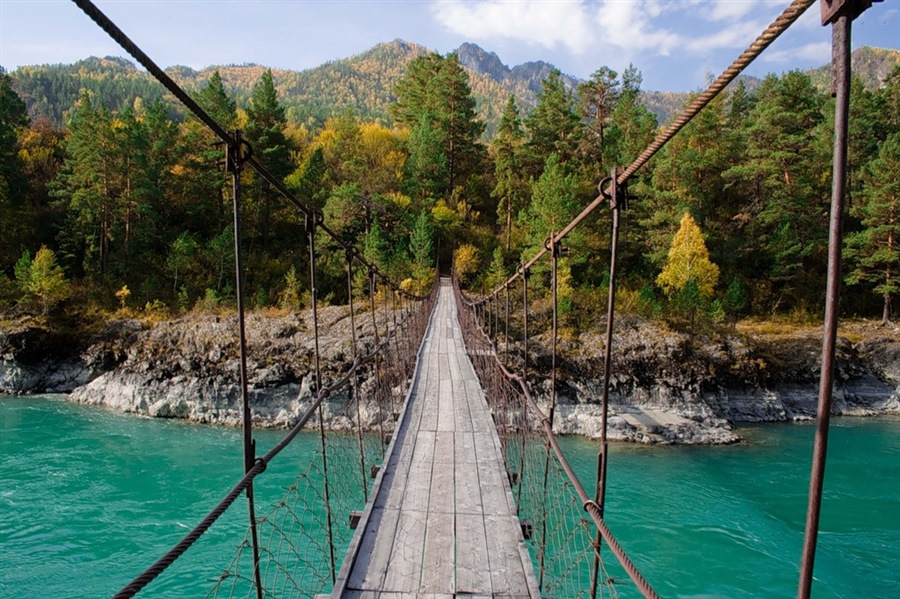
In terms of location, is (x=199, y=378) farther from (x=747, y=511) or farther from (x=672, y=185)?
(x=672, y=185)

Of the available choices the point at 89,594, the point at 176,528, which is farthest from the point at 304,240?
the point at 89,594

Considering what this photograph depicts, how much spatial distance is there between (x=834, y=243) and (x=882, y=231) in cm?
1761

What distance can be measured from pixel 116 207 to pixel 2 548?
12467 mm

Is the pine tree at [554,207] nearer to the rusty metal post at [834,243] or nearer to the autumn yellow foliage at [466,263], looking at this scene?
the autumn yellow foliage at [466,263]

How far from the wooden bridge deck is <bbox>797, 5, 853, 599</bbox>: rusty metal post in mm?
1526

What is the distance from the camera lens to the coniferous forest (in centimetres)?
1453

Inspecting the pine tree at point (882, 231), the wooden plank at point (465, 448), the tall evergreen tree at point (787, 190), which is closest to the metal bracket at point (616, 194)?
the wooden plank at point (465, 448)

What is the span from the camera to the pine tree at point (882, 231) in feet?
44.4

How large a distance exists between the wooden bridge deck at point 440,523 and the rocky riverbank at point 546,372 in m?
6.81

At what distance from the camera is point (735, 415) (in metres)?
11.5

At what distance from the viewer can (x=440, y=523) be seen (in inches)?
102

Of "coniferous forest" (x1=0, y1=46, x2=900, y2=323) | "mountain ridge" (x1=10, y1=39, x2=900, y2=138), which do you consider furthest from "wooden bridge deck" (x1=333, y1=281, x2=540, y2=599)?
"mountain ridge" (x1=10, y1=39, x2=900, y2=138)

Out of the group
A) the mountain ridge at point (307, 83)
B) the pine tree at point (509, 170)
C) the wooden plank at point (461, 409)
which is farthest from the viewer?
the mountain ridge at point (307, 83)

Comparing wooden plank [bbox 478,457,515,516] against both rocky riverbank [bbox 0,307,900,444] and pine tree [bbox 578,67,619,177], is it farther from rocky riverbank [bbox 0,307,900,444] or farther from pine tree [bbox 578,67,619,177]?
pine tree [bbox 578,67,619,177]
